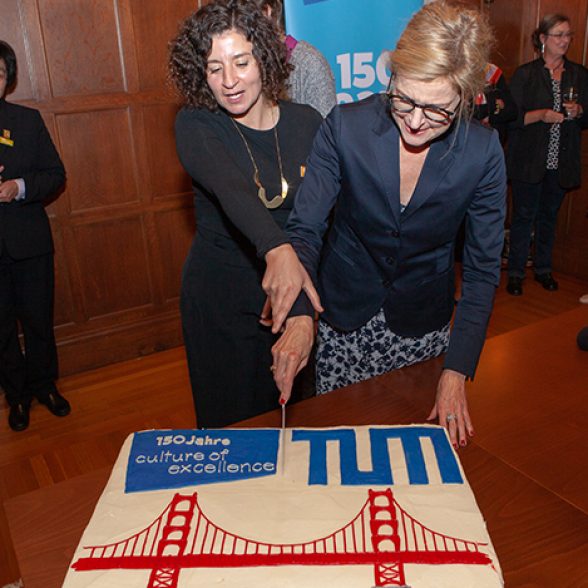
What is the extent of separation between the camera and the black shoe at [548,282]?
4.27 metres

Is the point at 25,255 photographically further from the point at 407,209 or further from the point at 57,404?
the point at 407,209

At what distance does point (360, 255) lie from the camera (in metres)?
1.53

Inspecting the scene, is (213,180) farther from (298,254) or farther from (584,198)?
(584,198)

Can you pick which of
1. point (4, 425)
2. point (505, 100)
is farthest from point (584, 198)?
point (4, 425)

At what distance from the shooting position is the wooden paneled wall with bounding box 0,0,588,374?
2.92m

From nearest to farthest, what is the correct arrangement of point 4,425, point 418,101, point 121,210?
point 418,101 < point 4,425 < point 121,210

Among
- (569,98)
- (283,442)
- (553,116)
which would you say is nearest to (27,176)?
(283,442)

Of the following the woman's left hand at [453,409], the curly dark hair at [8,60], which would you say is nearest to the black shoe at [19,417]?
the curly dark hair at [8,60]

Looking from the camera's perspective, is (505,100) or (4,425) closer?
(4,425)

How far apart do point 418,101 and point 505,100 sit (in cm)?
296

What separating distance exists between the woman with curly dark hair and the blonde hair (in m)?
0.45

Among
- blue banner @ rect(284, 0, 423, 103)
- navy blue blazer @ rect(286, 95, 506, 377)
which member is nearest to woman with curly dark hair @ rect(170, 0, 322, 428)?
navy blue blazer @ rect(286, 95, 506, 377)

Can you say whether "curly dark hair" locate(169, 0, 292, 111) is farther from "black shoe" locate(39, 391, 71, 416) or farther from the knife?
"black shoe" locate(39, 391, 71, 416)

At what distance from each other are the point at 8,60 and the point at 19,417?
1.47 m
